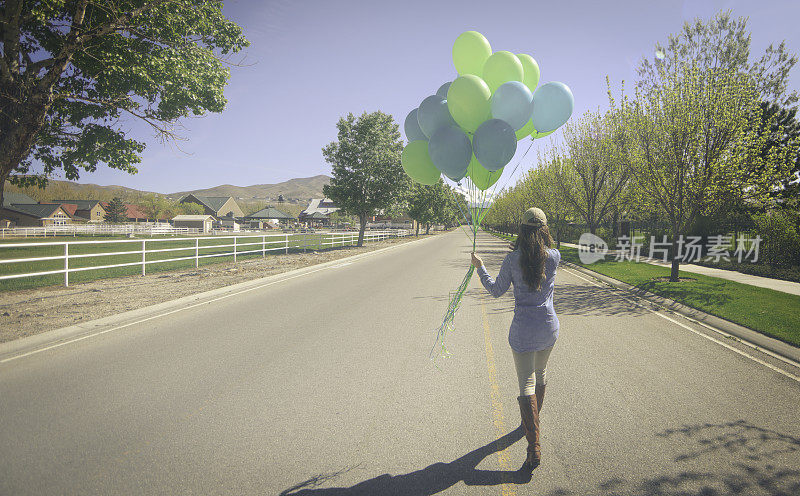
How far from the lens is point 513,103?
397 cm

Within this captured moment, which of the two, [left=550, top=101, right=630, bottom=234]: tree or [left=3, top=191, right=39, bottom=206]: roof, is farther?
[left=3, top=191, right=39, bottom=206]: roof

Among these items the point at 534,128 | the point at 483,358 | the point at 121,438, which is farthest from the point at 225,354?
the point at 534,128

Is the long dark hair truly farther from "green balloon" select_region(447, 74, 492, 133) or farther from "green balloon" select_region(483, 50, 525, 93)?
"green balloon" select_region(483, 50, 525, 93)

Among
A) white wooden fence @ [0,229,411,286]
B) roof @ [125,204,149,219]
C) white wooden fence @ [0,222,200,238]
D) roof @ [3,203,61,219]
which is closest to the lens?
white wooden fence @ [0,229,411,286]

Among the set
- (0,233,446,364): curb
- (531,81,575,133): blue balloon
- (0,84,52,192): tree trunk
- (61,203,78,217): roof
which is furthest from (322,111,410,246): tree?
(61,203,78,217): roof

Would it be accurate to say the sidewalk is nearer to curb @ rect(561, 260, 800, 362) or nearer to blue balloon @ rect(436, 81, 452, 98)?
curb @ rect(561, 260, 800, 362)

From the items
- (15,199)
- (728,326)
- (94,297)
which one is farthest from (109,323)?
(15,199)

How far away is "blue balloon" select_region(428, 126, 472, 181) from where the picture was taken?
4.16 metres

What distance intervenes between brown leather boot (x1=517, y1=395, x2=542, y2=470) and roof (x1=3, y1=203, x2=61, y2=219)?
3861 inches

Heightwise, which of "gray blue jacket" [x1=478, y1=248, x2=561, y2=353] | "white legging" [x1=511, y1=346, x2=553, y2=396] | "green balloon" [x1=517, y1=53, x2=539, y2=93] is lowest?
"white legging" [x1=511, y1=346, x2=553, y2=396]

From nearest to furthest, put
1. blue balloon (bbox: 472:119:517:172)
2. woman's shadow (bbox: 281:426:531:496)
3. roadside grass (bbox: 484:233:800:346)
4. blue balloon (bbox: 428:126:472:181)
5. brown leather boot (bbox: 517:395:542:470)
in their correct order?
woman's shadow (bbox: 281:426:531:496)
brown leather boot (bbox: 517:395:542:470)
blue balloon (bbox: 472:119:517:172)
blue balloon (bbox: 428:126:472:181)
roadside grass (bbox: 484:233:800:346)

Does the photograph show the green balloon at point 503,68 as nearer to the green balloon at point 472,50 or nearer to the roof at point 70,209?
the green balloon at point 472,50

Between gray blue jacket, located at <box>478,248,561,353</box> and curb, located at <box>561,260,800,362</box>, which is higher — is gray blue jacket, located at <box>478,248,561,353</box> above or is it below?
above

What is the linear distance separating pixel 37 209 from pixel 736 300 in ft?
347
